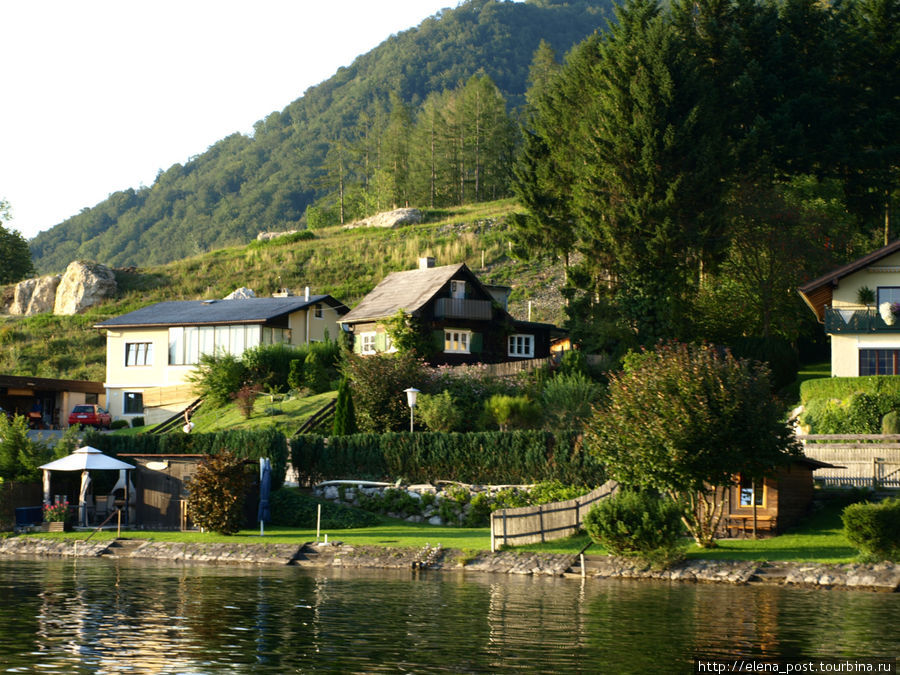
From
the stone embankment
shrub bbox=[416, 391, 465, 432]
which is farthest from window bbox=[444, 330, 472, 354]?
the stone embankment

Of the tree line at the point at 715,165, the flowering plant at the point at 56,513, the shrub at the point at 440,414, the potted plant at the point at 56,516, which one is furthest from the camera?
the tree line at the point at 715,165

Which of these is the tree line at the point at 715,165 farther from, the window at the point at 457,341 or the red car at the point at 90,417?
the red car at the point at 90,417

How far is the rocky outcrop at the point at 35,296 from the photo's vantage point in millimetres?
90062

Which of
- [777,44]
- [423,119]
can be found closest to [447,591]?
[777,44]

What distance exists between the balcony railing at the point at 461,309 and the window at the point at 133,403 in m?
20.4

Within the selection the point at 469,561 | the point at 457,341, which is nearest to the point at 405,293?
the point at 457,341

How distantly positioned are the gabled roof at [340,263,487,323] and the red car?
15.6 metres

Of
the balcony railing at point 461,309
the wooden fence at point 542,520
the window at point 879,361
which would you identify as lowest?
the wooden fence at point 542,520

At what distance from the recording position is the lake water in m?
16.0

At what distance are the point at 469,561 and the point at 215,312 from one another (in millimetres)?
38994

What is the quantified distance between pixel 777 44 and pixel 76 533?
48.6 m

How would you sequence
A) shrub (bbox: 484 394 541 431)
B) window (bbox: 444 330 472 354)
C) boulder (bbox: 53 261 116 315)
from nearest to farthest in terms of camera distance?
shrub (bbox: 484 394 541 431)
window (bbox: 444 330 472 354)
boulder (bbox: 53 261 116 315)

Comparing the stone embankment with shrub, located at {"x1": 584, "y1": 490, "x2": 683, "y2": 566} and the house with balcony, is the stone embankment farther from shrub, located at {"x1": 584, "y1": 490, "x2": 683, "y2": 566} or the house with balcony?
the house with balcony

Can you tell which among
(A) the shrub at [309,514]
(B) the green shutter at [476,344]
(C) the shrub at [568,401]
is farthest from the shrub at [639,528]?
(B) the green shutter at [476,344]
